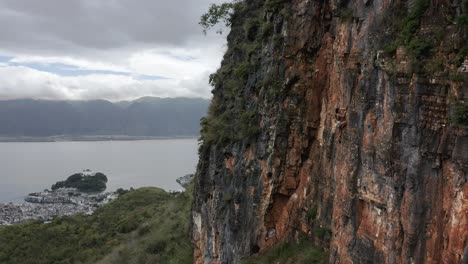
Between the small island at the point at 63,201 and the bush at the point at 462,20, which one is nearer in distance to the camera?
the bush at the point at 462,20

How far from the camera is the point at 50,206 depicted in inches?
2837

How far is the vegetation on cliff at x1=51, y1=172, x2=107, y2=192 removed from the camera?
94812mm

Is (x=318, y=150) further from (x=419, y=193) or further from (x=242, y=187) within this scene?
(x=419, y=193)

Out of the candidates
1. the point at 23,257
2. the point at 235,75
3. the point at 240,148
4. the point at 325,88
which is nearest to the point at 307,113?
the point at 325,88

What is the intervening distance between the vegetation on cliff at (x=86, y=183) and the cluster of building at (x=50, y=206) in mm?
4044

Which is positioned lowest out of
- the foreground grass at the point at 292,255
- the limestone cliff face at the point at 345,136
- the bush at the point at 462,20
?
the foreground grass at the point at 292,255

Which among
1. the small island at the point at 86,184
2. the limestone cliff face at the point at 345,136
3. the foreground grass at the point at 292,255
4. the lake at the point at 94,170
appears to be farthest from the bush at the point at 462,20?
the small island at the point at 86,184

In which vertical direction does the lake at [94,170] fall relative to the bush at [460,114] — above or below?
below

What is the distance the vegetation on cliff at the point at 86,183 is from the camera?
94812 mm

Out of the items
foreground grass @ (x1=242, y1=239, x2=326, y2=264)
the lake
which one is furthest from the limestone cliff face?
the lake

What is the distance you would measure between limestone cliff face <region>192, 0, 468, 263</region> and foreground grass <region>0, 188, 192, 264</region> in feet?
32.6

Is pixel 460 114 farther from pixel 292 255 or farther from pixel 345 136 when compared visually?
pixel 292 255

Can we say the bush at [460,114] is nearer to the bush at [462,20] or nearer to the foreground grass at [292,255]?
the bush at [462,20]

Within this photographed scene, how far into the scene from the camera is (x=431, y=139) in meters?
8.20
